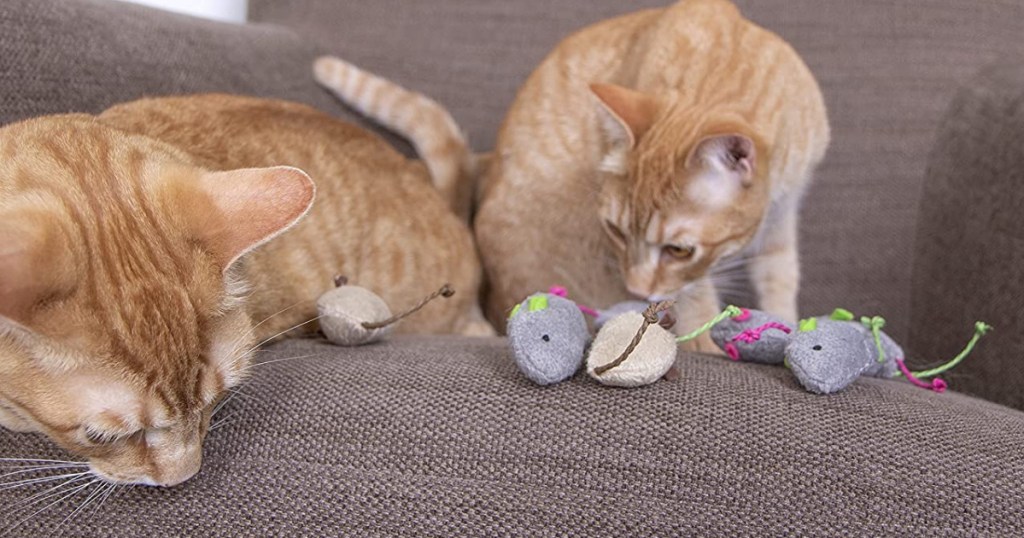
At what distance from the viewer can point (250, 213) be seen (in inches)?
39.6

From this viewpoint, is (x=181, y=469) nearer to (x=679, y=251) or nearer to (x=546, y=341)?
(x=546, y=341)

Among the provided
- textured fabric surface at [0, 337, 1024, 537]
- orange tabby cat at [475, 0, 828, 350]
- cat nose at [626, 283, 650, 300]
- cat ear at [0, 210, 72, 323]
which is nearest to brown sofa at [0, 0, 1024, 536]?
textured fabric surface at [0, 337, 1024, 537]

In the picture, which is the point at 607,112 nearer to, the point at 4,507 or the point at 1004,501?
the point at 1004,501

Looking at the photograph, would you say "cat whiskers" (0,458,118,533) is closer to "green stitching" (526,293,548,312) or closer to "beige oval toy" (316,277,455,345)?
"beige oval toy" (316,277,455,345)

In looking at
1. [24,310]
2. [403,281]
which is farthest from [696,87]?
[24,310]

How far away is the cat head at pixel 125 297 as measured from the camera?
0.89 m

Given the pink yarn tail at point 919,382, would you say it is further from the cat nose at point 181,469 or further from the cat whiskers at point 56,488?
the cat whiskers at point 56,488

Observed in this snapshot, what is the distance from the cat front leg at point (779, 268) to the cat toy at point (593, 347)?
98 centimetres

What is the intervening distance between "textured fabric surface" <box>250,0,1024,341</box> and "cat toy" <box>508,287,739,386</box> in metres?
1.22

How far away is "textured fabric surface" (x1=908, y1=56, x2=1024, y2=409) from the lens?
61.9 inches

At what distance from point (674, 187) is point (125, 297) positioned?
1.11m

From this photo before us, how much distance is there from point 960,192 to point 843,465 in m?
1.16

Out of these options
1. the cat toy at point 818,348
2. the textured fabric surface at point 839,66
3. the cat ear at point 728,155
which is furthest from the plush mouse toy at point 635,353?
the textured fabric surface at point 839,66

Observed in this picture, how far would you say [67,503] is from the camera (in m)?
0.96
